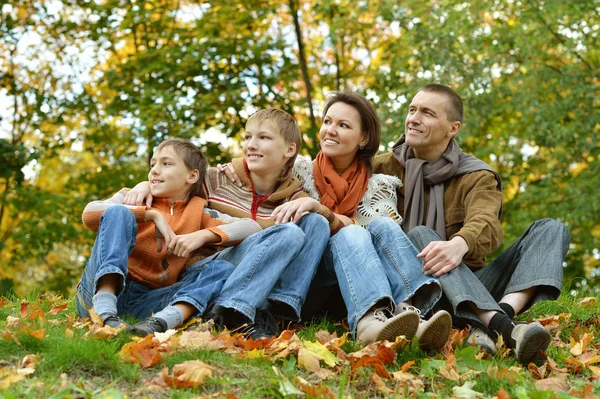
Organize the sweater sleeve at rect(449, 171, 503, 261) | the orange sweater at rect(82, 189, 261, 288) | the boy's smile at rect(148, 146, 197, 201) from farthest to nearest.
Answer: the boy's smile at rect(148, 146, 197, 201) < the sweater sleeve at rect(449, 171, 503, 261) < the orange sweater at rect(82, 189, 261, 288)

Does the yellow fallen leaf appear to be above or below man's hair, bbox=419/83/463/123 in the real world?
below

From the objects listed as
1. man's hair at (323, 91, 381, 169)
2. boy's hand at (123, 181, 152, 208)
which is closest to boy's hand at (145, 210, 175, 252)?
boy's hand at (123, 181, 152, 208)

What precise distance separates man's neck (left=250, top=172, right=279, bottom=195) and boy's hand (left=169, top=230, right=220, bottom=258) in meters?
0.57

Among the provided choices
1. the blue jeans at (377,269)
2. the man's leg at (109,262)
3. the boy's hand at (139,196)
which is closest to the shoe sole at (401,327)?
the blue jeans at (377,269)

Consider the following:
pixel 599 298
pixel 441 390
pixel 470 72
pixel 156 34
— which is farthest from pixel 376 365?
pixel 156 34

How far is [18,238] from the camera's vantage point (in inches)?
457

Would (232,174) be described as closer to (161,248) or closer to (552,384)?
(161,248)

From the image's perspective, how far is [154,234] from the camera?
398 centimetres

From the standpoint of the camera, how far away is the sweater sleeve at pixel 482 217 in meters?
4.05

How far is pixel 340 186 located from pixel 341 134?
1.07 ft

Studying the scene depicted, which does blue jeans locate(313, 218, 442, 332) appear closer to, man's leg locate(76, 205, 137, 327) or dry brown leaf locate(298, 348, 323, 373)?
dry brown leaf locate(298, 348, 323, 373)

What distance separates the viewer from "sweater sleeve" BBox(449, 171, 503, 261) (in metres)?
4.05

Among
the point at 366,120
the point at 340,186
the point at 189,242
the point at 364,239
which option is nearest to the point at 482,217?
the point at 364,239

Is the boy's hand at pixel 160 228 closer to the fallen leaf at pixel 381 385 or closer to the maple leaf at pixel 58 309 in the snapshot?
the maple leaf at pixel 58 309
